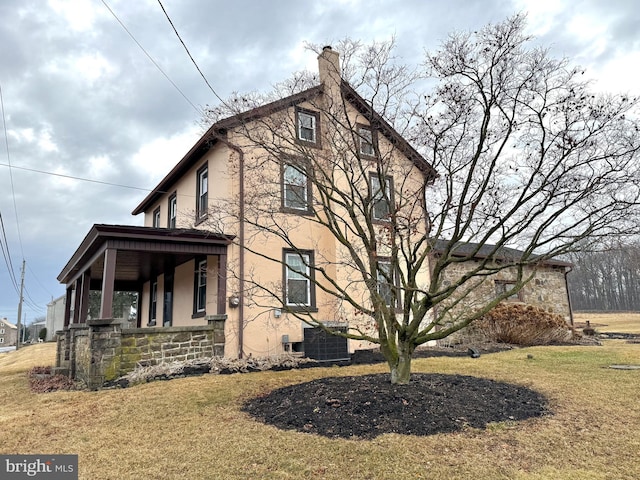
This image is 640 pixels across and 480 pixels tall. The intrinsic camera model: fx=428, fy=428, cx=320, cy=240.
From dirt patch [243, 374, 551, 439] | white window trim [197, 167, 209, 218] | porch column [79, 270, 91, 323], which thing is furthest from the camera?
porch column [79, 270, 91, 323]

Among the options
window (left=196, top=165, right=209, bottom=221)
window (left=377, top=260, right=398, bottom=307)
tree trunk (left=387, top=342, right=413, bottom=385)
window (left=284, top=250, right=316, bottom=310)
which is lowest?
tree trunk (left=387, top=342, right=413, bottom=385)

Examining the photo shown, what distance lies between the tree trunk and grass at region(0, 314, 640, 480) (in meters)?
1.64

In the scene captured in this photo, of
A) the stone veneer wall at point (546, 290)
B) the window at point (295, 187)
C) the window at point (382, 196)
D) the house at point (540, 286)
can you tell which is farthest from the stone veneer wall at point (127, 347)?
the stone veneer wall at point (546, 290)

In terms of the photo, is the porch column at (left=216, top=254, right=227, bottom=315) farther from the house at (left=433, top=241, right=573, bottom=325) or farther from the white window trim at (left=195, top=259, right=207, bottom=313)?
the house at (left=433, top=241, right=573, bottom=325)

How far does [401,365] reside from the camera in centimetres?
616

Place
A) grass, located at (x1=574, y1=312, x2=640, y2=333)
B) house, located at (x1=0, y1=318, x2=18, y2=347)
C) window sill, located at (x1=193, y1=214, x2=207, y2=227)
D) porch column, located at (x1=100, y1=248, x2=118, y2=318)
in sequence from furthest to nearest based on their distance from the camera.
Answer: house, located at (x1=0, y1=318, x2=18, y2=347), grass, located at (x1=574, y1=312, x2=640, y2=333), window sill, located at (x1=193, y1=214, x2=207, y2=227), porch column, located at (x1=100, y1=248, x2=118, y2=318)

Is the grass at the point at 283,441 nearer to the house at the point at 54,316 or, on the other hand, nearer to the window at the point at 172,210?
the window at the point at 172,210

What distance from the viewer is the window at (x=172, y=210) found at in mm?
14531

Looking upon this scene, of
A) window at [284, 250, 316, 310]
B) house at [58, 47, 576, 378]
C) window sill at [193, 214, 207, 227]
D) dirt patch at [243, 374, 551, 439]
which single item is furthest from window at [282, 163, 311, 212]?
dirt patch at [243, 374, 551, 439]

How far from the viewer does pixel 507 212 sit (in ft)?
19.9

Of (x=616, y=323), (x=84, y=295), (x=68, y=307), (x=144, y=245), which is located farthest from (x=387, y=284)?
(x=616, y=323)

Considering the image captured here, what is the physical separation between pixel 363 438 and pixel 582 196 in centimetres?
433

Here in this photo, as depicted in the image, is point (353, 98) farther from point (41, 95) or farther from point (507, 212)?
point (41, 95)

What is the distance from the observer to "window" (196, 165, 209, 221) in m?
12.4
